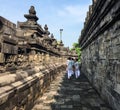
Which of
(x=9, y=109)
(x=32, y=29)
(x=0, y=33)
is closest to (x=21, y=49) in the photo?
(x=32, y=29)

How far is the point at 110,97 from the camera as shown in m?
5.22

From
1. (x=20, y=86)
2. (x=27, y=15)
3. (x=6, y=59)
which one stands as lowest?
(x=20, y=86)

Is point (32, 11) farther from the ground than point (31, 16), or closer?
farther from the ground

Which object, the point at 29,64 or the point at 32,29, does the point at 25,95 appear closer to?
the point at 29,64

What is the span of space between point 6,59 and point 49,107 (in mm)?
Result: 1931

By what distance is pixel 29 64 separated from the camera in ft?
20.4

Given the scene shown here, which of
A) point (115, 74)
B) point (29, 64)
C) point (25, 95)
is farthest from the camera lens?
point (29, 64)

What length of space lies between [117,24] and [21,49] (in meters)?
2.78

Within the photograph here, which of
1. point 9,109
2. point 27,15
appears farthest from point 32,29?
point 9,109

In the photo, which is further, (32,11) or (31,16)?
(32,11)

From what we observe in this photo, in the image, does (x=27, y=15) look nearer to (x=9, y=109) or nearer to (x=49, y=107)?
(x=49, y=107)

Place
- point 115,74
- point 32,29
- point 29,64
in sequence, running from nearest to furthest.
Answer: point 115,74 < point 29,64 < point 32,29

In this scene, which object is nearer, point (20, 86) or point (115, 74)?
point (20, 86)

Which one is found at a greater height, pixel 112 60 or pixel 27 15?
pixel 27 15
